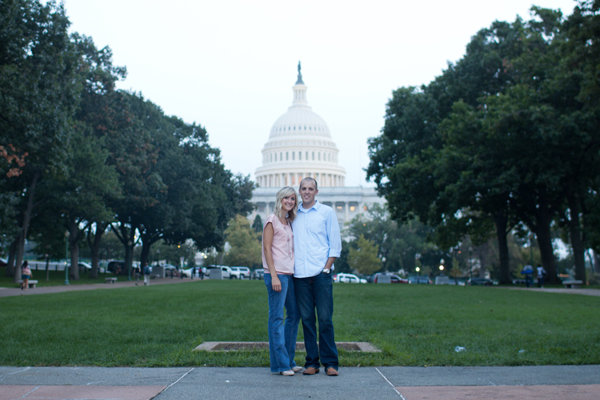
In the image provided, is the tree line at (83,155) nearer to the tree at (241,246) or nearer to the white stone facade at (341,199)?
the tree at (241,246)

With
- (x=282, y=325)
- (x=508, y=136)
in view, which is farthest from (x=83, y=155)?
(x=282, y=325)

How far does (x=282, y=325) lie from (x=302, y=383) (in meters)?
0.87

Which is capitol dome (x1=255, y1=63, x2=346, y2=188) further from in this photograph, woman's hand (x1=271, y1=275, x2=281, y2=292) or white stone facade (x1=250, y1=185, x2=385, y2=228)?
woman's hand (x1=271, y1=275, x2=281, y2=292)

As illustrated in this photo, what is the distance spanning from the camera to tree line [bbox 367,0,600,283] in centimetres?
3078

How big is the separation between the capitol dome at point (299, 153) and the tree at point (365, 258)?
69.5 m

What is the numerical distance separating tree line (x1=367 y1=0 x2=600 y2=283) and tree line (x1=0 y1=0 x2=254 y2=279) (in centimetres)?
1562

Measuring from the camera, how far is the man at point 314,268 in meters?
6.95

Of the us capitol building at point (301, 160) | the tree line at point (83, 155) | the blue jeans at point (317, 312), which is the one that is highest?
the us capitol building at point (301, 160)

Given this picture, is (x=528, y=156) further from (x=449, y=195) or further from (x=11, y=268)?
(x=11, y=268)

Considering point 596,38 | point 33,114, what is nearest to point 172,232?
point 33,114

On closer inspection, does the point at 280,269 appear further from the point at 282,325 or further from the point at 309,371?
the point at 309,371

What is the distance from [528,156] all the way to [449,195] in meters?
4.93

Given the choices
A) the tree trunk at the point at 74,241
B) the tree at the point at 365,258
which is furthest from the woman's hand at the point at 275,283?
the tree at the point at 365,258

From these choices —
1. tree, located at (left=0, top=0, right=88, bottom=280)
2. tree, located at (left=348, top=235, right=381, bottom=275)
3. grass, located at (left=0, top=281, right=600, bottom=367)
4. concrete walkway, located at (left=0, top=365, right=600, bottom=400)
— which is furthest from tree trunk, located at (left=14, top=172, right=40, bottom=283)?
tree, located at (left=348, top=235, right=381, bottom=275)
